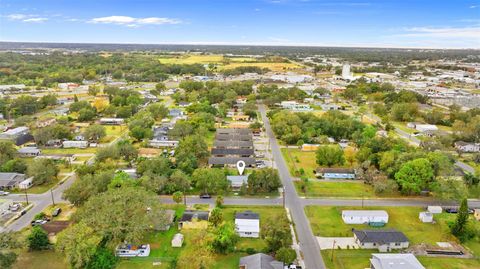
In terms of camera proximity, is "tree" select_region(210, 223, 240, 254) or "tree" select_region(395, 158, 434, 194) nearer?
"tree" select_region(210, 223, 240, 254)

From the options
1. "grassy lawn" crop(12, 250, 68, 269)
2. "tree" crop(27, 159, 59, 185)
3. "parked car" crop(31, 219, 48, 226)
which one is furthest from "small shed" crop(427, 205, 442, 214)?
"tree" crop(27, 159, 59, 185)

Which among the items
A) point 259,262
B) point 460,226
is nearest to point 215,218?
point 259,262

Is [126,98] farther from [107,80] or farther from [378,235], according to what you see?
[378,235]

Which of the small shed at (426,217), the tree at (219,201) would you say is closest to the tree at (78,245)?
the tree at (219,201)

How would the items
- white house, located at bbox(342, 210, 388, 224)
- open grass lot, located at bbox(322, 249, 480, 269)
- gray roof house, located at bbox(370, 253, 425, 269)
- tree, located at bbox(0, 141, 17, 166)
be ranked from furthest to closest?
tree, located at bbox(0, 141, 17, 166) < white house, located at bbox(342, 210, 388, 224) < open grass lot, located at bbox(322, 249, 480, 269) < gray roof house, located at bbox(370, 253, 425, 269)

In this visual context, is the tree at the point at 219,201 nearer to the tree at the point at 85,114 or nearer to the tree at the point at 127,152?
the tree at the point at 127,152

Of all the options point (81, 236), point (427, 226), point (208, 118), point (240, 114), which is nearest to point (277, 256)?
point (81, 236)

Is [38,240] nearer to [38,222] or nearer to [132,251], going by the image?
[38,222]

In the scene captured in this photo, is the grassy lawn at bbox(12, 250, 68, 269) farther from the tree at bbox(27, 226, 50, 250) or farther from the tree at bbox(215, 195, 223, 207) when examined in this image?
the tree at bbox(215, 195, 223, 207)
